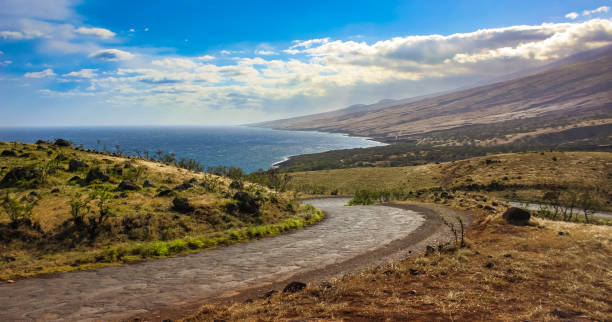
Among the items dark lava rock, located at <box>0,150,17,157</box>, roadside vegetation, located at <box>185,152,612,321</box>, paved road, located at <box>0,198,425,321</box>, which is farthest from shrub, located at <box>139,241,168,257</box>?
dark lava rock, located at <box>0,150,17,157</box>

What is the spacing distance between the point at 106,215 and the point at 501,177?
2970 inches

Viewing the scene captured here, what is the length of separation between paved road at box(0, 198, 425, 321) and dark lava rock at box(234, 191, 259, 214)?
462cm

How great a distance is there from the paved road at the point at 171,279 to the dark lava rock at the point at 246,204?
4625 millimetres

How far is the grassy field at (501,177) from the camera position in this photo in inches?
2370

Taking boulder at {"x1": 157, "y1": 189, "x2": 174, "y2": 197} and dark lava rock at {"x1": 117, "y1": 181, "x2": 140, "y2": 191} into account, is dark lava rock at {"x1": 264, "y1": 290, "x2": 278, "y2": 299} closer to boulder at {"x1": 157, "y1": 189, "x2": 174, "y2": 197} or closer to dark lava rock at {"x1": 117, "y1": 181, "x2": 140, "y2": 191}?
boulder at {"x1": 157, "y1": 189, "x2": 174, "y2": 197}

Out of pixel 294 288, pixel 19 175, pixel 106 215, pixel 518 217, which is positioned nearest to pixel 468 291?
pixel 294 288

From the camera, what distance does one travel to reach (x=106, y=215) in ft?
57.9

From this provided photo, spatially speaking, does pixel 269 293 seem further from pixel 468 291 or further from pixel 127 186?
pixel 127 186

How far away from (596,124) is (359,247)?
10296 inches

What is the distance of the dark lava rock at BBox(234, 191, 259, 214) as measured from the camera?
23.0 metres

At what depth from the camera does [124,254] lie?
47.8 feet

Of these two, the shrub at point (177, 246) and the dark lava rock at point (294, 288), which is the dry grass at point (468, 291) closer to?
the dark lava rock at point (294, 288)

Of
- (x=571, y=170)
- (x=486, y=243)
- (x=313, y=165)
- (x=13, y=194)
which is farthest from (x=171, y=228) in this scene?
(x=313, y=165)

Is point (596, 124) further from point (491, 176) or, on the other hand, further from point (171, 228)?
point (171, 228)
